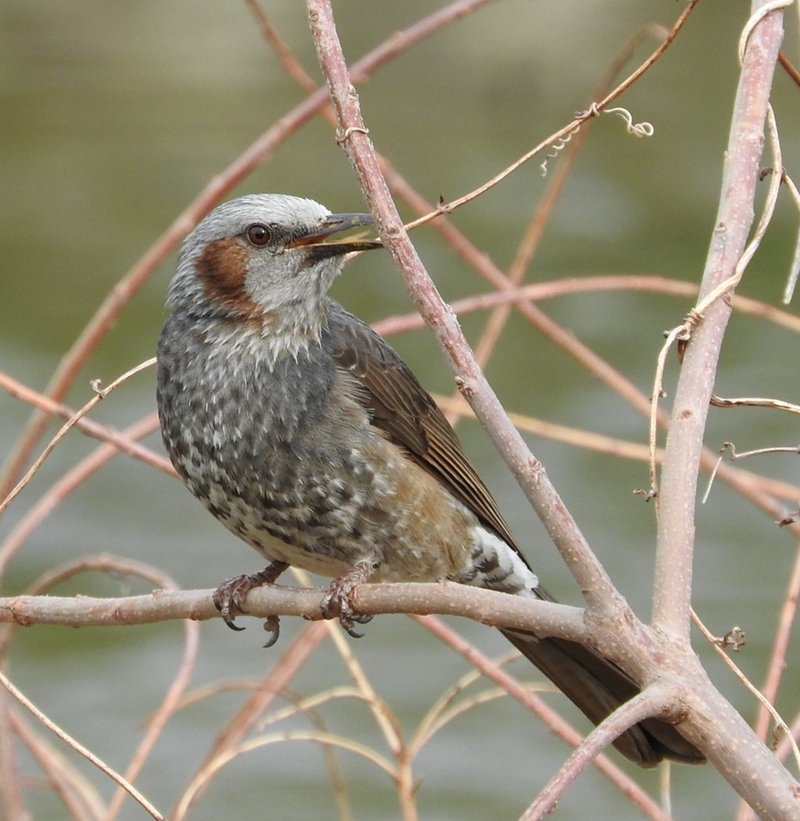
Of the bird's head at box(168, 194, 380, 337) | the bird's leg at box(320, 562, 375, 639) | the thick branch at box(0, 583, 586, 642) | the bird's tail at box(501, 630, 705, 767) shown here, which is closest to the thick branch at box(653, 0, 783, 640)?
the thick branch at box(0, 583, 586, 642)

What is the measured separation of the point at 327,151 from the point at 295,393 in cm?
539

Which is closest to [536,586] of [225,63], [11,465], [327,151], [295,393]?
[295,393]

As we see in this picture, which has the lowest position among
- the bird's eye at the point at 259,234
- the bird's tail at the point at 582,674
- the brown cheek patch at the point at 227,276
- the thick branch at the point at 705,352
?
the bird's tail at the point at 582,674

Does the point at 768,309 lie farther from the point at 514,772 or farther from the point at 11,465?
the point at 514,772

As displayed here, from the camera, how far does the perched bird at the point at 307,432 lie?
3.50 metres

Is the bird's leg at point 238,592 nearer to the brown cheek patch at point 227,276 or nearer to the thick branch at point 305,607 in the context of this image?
the thick branch at point 305,607

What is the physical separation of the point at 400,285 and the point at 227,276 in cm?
454

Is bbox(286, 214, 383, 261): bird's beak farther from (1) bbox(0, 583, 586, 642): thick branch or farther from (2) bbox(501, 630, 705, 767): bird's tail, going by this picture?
(2) bbox(501, 630, 705, 767): bird's tail

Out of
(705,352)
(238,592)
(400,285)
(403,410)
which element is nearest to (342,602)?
(238,592)

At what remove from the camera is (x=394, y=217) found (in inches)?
88.9

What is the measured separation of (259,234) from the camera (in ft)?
12.0

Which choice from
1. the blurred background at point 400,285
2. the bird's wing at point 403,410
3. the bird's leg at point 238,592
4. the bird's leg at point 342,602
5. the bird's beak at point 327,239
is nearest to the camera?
the bird's leg at point 342,602

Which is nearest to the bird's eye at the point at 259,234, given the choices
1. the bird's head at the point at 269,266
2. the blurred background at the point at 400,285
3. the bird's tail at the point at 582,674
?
the bird's head at the point at 269,266

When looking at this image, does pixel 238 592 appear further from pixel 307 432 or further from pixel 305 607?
pixel 305 607
